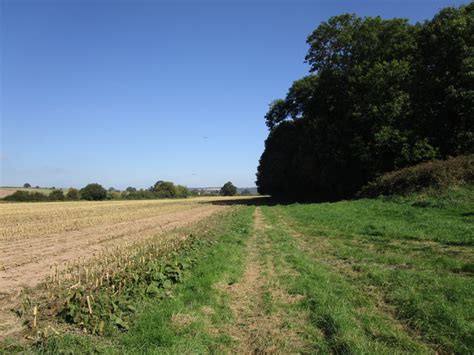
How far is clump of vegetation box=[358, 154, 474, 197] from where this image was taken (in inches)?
776

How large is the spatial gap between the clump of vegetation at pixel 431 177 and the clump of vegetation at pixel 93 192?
8672 cm

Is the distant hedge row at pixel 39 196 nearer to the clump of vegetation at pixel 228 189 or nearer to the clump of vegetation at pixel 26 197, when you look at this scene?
the clump of vegetation at pixel 26 197

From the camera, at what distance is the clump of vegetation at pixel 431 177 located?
776 inches

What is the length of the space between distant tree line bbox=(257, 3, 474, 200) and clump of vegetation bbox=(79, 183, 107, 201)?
73245 mm

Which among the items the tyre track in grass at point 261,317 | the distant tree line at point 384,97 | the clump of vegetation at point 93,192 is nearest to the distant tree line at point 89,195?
the clump of vegetation at point 93,192

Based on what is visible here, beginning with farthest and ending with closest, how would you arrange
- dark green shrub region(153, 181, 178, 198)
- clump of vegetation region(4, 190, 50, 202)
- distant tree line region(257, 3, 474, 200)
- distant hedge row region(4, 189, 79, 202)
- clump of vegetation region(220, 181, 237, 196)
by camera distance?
clump of vegetation region(220, 181, 237, 196), dark green shrub region(153, 181, 178, 198), distant hedge row region(4, 189, 79, 202), clump of vegetation region(4, 190, 50, 202), distant tree line region(257, 3, 474, 200)

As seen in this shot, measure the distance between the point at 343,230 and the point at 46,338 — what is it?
1240cm

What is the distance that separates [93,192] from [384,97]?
85.6 m

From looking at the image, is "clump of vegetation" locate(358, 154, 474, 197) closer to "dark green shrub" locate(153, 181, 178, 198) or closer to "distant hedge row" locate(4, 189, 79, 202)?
"distant hedge row" locate(4, 189, 79, 202)

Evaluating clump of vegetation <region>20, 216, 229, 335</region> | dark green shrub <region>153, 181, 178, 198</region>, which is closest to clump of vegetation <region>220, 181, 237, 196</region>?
dark green shrub <region>153, 181, 178, 198</region>

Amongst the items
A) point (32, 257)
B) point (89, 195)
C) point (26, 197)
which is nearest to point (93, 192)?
point (89, 195)

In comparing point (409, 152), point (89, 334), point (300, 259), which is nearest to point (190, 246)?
point (300, 259)

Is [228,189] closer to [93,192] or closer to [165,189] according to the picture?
[165,189]

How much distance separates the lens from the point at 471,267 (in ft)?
25.6
